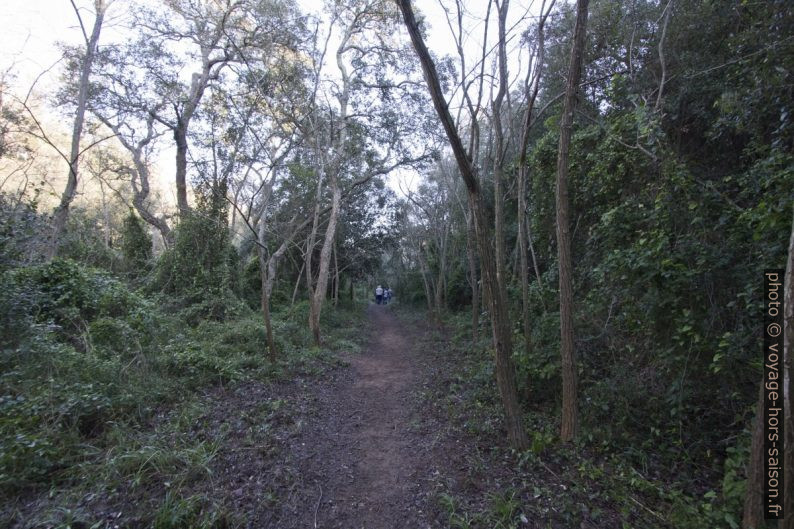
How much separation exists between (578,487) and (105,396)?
203 inches

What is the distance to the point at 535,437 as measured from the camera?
3949 mm

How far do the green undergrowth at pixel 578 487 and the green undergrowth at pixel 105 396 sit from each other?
2193 millimetres

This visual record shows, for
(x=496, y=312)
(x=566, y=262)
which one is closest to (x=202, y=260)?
(x=496, y=312)

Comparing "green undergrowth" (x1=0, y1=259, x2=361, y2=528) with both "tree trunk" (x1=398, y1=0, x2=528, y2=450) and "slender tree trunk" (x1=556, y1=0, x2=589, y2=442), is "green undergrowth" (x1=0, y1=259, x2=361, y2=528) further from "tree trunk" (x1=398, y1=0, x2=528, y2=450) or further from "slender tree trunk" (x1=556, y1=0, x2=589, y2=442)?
"slender tree trunk" (x1=556, y1=0, x2=589, y2=442)

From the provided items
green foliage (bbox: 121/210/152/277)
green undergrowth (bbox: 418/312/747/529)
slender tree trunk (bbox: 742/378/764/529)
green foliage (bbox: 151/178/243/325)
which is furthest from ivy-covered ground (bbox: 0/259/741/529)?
green foliage (bbox: 121/210/152/277)

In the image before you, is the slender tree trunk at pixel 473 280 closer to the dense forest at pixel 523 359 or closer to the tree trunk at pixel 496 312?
the dense forest at pixel 523 359

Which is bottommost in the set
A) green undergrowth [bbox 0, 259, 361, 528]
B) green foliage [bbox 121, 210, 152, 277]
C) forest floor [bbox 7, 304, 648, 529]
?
forest floor [bbox 7, 304, 648, 529]

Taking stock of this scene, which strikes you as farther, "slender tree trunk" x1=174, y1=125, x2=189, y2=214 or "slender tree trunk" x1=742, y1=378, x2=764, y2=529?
"slender tree trunk" x1=174, y1=125, x2=189, y2=214

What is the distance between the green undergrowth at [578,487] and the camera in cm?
271

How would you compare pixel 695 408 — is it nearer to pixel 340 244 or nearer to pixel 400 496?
pixel 400 496

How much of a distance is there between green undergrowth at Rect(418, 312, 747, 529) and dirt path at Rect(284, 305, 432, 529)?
1.36ft

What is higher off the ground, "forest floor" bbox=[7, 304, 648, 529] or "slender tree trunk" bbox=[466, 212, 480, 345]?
"slender tree trunk" bbox=[466, 212, 480, 345]

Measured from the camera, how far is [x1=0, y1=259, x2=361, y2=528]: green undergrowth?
2.71m

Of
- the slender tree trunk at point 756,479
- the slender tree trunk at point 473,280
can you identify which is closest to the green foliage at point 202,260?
the slender tree trunk at point 473,280
